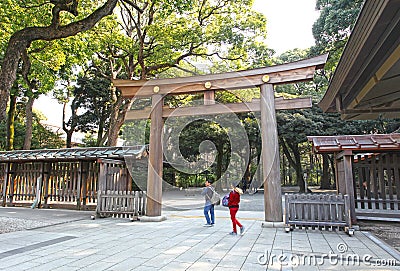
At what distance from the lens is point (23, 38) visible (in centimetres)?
614

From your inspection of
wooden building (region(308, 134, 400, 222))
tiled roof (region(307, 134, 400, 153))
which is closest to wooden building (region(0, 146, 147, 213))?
tiled roof (region(307, 134, 400, 153))

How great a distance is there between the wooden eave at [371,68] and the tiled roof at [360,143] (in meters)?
1.22

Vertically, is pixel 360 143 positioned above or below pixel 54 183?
above

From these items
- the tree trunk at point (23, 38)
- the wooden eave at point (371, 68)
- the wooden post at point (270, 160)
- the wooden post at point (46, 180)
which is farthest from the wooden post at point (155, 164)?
the wooden post at point (46, 180)

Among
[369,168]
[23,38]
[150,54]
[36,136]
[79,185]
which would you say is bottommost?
[79,185]

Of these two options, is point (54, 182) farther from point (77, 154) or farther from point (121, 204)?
point (121, 204)

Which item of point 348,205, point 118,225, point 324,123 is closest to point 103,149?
point 118,225

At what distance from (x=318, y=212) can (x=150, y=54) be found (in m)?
11.3

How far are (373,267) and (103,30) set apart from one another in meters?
13.9

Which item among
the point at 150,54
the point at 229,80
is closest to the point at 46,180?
the point at 150,54

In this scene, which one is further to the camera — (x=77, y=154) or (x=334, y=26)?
(x=334, y=26)

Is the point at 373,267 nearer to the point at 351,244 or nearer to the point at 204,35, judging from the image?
the point at 351,244

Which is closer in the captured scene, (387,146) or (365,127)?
(387,146)

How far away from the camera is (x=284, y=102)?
677 centimetres
